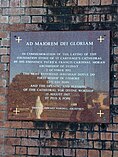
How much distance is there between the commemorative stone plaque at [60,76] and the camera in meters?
3.94

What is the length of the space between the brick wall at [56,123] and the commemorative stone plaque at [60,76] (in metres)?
0.07

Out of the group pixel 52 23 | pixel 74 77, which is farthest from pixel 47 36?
pixel 74 77

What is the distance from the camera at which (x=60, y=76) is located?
4000 millimetres

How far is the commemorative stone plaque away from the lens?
12.9ft

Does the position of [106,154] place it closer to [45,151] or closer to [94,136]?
[94,136]

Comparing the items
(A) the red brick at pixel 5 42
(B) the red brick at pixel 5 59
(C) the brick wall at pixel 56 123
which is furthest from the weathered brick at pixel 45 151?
(A) the red brick at pixel 5 42

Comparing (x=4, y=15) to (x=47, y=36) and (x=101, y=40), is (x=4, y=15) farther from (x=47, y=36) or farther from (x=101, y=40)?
(x=101, y=40)

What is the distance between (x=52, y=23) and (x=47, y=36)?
15 centimetres

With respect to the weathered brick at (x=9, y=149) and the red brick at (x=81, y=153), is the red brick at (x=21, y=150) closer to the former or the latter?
the weathered brick at (x=9, y=149)

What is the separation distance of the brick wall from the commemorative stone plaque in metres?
0.07

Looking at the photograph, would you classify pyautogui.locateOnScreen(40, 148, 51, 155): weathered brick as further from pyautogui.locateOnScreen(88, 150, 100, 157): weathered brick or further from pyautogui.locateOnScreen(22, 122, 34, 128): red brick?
pyautogui.locateOnScreen(88, 150, 100, 157): weathered brick

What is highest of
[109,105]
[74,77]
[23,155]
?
[74,77]

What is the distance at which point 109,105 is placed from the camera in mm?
3908

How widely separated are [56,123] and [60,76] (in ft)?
1.61
